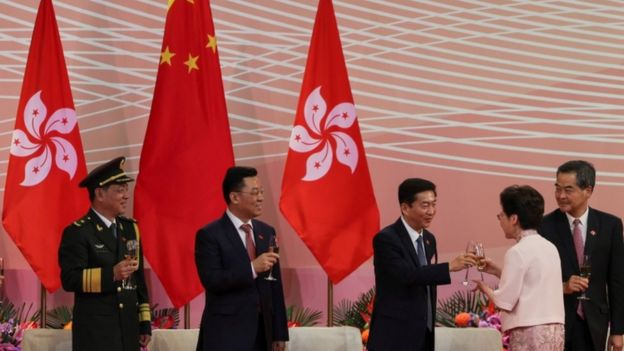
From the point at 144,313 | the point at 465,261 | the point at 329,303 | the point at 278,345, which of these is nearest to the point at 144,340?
the point at 144,313

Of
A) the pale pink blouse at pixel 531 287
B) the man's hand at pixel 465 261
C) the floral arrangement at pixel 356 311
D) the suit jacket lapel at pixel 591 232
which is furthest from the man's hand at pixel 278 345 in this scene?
the suit jacket lapel at pixel 591 232

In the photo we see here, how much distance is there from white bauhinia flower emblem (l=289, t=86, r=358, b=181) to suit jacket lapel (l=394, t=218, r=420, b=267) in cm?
123

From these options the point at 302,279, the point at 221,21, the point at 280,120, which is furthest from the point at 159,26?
the point at 302,279

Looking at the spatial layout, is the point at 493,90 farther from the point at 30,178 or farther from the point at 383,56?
the point at 30,178

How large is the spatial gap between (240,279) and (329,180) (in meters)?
1.49

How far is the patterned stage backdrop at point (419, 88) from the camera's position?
6.30 m

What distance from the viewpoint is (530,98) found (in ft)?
20.7

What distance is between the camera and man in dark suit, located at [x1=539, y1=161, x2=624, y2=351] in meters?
4.85

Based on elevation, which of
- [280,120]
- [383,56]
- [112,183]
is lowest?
[112,183]

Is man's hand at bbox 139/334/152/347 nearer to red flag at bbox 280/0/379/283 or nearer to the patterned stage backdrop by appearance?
red flag at bbox 280/0/379/283

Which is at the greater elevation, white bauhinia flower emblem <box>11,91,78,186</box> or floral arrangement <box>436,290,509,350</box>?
white bauhinia flower emblem <box>11,91,78,186</box>

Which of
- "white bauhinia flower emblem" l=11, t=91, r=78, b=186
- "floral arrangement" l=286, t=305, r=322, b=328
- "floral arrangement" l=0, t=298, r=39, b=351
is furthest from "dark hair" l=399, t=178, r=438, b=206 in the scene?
"floral arrangement" l=0, t=298, r=39, b=351

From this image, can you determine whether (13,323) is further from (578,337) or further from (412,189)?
→ (578,337)

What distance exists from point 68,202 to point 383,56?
7.13ft
